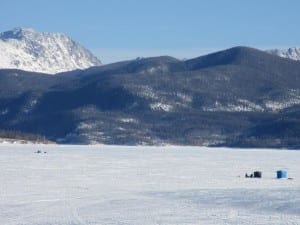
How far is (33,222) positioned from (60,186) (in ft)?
52.6

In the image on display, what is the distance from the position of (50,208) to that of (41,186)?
11288 mm

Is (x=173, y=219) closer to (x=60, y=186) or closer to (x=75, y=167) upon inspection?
(x=60, y=186)

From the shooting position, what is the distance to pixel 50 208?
1720 inches

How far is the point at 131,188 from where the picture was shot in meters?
54.8

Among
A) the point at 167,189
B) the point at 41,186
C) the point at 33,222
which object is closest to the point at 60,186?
the point at 41,186

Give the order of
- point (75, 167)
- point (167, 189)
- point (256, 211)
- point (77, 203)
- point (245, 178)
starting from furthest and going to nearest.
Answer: point (75, 167), point (245, 178), point (167, 189), point (77, 203), point (256, 211)

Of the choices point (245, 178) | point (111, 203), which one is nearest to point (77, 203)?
point (111, 203)

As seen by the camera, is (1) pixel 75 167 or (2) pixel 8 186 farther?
(1) pixel 75 167

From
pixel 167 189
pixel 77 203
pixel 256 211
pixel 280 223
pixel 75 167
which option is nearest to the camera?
pixel 280 223

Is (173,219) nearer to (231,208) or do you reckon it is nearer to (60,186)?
(231,208)

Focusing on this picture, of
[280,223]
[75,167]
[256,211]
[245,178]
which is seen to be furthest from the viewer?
[75,167]

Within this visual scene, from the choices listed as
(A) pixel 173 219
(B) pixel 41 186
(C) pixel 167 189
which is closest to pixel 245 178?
(C) pixel 167 189

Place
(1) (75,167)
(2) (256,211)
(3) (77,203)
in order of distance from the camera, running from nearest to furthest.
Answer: (2) (256,211) → (3) (77,203) → (1) (75,167)

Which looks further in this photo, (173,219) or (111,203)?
(111,203)
